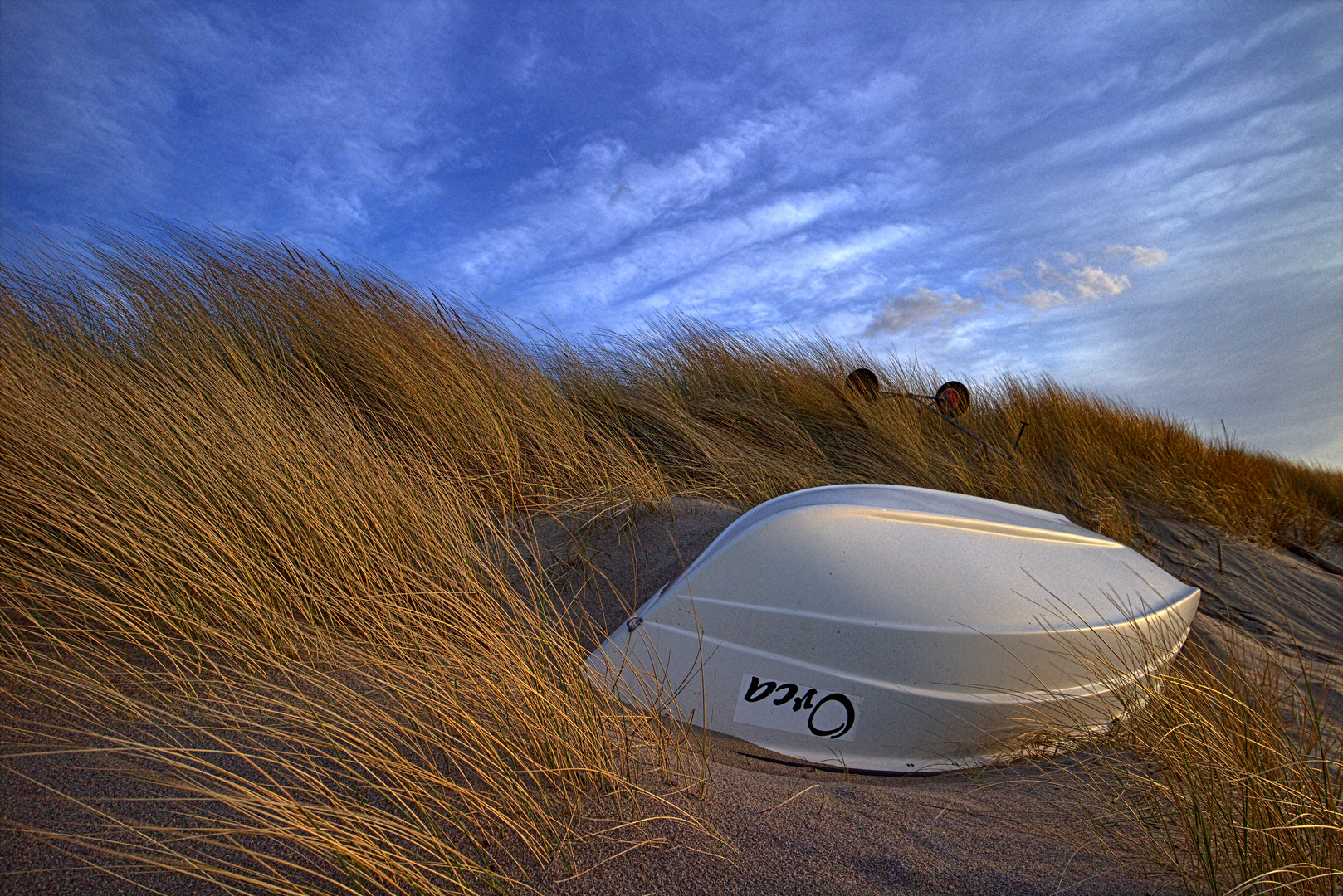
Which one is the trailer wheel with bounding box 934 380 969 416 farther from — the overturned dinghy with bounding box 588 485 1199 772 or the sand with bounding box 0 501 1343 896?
the sand with bounding box 0 501 1343 896

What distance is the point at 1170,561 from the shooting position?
5262mm

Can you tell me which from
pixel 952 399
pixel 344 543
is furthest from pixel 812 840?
pixel 952 399

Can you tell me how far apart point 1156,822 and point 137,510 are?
3.03 metres

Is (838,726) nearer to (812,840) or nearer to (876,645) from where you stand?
(876,645)

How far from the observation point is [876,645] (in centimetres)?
220

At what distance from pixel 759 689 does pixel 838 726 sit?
263 millimetres

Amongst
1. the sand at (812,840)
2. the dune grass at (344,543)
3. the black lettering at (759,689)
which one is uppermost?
the dune grass at (344,543)

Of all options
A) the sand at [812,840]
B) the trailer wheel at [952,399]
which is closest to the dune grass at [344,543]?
the sand at [812,840]

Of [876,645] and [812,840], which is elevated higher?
[876,645]

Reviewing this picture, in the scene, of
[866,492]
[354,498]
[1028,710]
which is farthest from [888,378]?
[354,498]

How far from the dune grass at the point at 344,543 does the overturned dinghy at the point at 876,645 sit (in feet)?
1.37

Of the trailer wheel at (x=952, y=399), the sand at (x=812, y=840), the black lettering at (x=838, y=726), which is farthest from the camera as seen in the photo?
the trailer wheel at (x=952, y=399)

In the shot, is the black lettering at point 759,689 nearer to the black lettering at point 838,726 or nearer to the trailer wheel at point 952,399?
the black lettering at point 838,726

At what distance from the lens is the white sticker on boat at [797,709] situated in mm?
2201
